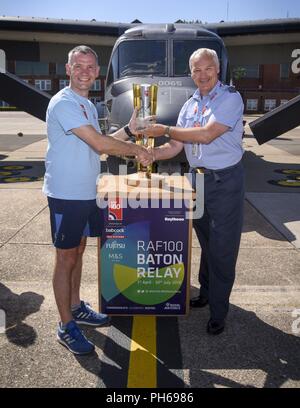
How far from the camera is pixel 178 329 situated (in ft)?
11.2

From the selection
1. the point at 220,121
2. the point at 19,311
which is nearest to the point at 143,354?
the point at 19,311

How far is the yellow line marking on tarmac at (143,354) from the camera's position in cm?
274

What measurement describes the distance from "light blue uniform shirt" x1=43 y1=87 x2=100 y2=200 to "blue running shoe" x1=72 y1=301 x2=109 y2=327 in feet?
3.49

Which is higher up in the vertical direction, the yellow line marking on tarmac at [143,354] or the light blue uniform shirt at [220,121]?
the light blue uniform shirt at [220,121]

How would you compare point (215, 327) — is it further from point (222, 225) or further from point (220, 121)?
point (220, 121)

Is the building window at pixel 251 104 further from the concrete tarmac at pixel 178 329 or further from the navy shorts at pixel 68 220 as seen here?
the navy shorts at pixel 68 220

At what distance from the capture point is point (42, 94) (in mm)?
10398

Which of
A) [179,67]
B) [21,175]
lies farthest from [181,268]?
[21,175]

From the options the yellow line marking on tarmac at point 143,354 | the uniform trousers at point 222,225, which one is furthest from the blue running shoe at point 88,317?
the uniform trousers at point 222,225

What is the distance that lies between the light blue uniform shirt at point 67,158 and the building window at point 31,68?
53.1m

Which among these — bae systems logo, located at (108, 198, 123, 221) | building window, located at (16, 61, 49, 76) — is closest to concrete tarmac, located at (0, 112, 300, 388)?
bae systems logo, located at (108, 198, 123, 221)

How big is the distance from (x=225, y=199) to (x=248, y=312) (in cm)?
114

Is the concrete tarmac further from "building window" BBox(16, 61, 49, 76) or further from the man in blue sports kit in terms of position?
"building window" BBox(16, 61, 49, 76)

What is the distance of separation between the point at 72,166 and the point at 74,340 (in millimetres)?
1297
